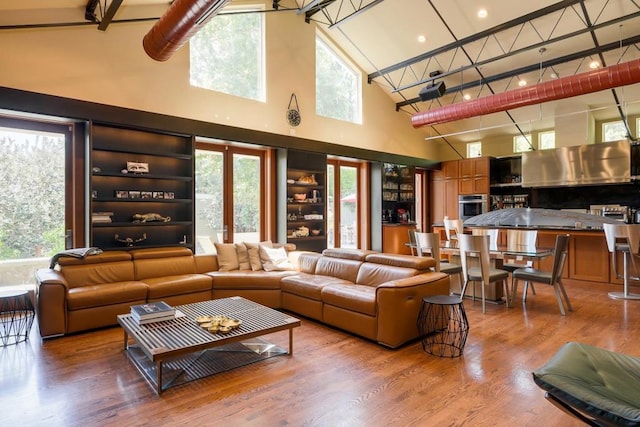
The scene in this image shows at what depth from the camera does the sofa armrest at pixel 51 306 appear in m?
3.64

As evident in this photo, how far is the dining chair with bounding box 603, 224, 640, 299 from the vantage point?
5152 millimetres

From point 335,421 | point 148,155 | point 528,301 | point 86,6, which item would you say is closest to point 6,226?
point 148,155

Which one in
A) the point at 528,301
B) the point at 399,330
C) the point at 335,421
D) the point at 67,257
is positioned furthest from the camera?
the point at 528,301

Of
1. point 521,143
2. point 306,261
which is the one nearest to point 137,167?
point 306,261

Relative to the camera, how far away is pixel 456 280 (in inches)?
220

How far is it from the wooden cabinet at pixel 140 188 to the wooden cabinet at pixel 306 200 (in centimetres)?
196

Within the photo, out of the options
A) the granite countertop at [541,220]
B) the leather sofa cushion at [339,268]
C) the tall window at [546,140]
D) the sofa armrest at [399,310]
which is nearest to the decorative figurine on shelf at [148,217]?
the leather sofa cushion at [339,268]

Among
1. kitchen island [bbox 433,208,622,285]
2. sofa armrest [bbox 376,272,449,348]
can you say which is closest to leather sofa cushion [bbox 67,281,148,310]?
sofa armrest [bbox 376,272,449,348]

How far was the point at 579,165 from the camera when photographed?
789cm

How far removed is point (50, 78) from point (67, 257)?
225 cm

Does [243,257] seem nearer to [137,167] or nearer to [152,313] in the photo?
[137,167]

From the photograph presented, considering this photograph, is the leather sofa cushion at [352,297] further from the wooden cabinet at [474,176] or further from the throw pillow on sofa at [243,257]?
the wooden cabinet at [474,176]

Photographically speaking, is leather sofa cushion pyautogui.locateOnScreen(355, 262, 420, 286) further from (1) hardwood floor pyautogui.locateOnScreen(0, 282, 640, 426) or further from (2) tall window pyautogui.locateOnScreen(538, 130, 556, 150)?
(2) tall window pyautogui.locateOnScreen(538, 130, 556, 150)

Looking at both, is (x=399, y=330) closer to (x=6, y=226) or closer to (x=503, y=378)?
(x=503, y=378)
